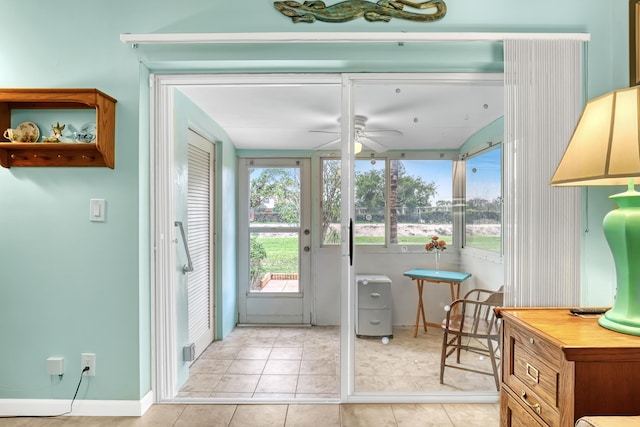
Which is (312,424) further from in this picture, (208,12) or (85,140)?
(208,12)

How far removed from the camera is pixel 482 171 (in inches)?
92.8

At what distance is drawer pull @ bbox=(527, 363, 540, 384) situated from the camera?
142 cm

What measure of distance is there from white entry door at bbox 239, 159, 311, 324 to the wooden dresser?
2946mm

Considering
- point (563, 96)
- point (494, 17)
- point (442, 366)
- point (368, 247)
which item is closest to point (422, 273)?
point (368, 247)

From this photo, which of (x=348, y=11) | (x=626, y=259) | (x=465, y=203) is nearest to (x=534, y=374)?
(x=626, y=259)

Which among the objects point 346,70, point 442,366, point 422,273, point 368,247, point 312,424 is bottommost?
point 312,424

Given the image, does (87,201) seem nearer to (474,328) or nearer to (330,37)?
(330,37)

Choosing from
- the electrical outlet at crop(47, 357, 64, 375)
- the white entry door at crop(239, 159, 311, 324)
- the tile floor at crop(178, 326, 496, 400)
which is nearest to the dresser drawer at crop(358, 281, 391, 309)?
the tile floor at crop(178, 326, 496, 400)

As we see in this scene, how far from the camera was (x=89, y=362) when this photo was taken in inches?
85.7

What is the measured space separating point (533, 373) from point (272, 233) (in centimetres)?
327

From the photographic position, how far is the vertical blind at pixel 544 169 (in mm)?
2086

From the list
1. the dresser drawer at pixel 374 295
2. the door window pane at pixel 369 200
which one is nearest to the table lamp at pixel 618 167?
the door window pane at pixel 369 200

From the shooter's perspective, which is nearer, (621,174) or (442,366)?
(621,174)

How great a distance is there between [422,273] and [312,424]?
113 centimetres
